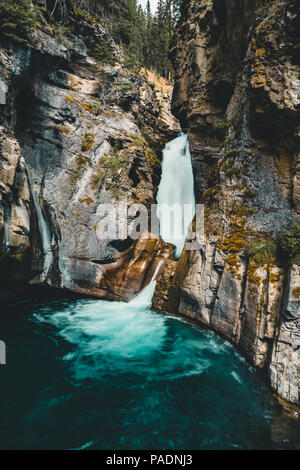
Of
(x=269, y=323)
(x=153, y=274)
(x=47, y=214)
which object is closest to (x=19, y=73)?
(x=47, y=214)

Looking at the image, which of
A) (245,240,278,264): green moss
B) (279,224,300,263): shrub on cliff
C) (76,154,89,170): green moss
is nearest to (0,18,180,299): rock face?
(76,154,89,170): green moss

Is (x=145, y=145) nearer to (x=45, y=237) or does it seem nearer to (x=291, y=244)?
(x=45, y=237)

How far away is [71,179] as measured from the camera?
46.0ft

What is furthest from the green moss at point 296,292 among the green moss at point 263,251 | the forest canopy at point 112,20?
the forest canopy at point 112,20

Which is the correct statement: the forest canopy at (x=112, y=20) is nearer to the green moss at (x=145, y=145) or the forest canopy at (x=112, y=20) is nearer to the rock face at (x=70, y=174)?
the rock face at (x=70, y=174)

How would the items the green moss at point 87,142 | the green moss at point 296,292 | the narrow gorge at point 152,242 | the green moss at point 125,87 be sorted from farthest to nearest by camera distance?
the green moss at point 125,87 → the green moss at point 87,142 → the green moss at point 296,292 → the narrow gorge at point 152,242

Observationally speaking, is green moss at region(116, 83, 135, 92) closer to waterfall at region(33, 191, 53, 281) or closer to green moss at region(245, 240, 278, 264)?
waterfall at region(33, 191, 53, 281)

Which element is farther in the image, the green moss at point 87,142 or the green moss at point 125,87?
the green moss at point 125,87

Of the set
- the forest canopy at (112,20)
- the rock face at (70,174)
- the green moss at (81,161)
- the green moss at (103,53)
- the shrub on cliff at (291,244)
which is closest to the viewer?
the shrub on cliff at (291,244)

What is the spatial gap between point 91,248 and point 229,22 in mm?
14179

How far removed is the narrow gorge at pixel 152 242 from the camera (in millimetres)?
6254

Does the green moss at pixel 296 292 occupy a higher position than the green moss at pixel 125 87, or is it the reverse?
Answer: the green moss at pixel 125 87

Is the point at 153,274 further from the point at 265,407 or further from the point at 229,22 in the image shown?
the point at 229,22

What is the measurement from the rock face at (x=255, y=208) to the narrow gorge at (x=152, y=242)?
0.06 meters
